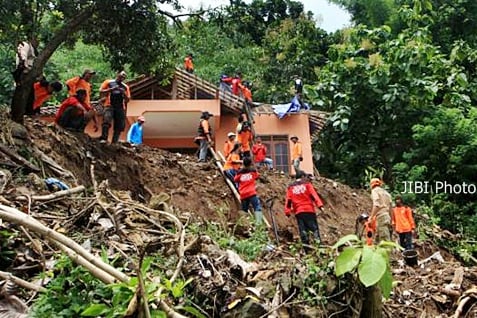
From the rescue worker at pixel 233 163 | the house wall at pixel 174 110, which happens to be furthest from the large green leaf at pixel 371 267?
the house wall at pixel 174 110

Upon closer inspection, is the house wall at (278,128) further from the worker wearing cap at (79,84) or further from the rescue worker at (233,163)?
the worker wearing cap at (79,84)

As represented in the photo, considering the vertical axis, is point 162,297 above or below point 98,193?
below

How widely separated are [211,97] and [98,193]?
13.1 m

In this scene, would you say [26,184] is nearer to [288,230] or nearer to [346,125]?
[288,230]

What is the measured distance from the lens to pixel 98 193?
236 inches

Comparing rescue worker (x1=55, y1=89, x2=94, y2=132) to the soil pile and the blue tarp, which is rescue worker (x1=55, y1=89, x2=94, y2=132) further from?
the blue tarp

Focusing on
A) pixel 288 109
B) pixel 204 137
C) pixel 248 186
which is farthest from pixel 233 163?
pixel 288 109

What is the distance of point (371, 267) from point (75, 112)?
8242 millimetres

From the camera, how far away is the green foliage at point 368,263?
381cm

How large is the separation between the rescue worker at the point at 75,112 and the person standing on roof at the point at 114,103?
427 millimetres

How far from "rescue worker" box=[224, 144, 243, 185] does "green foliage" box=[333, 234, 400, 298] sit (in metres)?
9.20

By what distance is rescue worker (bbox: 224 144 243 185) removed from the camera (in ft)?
43.7

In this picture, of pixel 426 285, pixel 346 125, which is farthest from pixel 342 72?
pixel 426 285

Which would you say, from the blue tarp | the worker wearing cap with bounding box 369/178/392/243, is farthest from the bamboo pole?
the blue tarp
